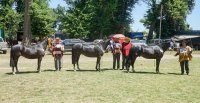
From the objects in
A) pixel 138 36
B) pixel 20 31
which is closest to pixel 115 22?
pixel 138 36

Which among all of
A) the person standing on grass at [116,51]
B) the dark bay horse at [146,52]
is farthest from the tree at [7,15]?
the dark bay horse at [146,52]

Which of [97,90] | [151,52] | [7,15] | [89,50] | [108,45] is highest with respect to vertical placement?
[7,15]

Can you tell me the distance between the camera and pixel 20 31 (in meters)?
84.1

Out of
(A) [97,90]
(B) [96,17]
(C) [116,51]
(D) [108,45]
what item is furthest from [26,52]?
(B) [96,17]

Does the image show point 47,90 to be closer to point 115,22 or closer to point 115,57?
point 115,57

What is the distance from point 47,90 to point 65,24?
58359 mm

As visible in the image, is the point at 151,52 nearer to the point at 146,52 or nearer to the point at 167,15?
the point at 146,52

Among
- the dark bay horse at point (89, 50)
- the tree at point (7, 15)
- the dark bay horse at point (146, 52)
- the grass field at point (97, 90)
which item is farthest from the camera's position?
the tree at point (7, 15)

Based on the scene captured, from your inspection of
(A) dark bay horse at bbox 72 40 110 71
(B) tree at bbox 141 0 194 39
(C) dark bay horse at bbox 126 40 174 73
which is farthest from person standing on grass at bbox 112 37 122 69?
(B) tree at bbox 141 0 194 39

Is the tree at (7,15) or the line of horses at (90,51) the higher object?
the tree at (7,15)

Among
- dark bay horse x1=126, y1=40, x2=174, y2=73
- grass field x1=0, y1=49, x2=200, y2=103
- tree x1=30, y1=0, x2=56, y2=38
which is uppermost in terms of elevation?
tree x1=30, y1=0, x2=56, y2=38

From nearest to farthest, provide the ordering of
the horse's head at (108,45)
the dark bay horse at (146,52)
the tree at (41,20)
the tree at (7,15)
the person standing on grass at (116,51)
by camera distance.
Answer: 1. the dark bay horse at (146,52)
2. the horse's head at (108,45)
3. the person standing on grass at (116,51)
4. the tree at (7,15)
5. the tree at (41,20)

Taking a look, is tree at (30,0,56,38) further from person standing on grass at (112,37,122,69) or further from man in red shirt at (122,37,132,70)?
man in red shirt at (122,37,132,70)

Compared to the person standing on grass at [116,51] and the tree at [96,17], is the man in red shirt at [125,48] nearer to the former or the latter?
the person standing on grass at [116,51]
